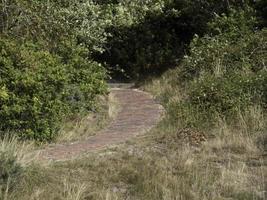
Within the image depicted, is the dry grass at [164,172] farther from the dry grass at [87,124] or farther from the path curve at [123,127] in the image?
the dry grass at [87,124]

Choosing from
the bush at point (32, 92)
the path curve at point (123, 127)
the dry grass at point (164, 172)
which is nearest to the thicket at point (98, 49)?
the bush at point (32, 92)

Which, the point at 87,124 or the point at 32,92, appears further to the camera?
the point at 87,124

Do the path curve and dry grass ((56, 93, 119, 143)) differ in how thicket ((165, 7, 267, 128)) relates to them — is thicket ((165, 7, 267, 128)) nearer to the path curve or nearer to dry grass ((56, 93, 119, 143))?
the path curve

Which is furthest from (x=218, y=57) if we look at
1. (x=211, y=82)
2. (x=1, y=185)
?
(x=1, y=185)

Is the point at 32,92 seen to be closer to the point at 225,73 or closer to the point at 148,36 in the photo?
the point at 225,73

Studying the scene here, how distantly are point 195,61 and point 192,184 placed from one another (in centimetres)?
783

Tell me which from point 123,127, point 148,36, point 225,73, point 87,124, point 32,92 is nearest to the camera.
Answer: point 32,92

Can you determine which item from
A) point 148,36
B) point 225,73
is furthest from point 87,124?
point 148,36

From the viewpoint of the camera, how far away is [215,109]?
11.2 m

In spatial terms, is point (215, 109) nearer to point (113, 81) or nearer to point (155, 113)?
point (155, 113)

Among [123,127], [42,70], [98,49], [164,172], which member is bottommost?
[164,172]

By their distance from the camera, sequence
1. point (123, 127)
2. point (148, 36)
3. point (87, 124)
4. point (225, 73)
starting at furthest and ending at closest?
point (148, 36) < point (225, 73) < point (87, 124) < point (123, 127)

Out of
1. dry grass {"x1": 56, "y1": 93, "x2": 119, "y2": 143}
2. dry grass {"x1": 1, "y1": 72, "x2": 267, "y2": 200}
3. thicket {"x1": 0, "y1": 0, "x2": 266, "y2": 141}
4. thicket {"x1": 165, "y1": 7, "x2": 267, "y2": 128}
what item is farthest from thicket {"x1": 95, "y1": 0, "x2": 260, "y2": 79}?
dry grass {"x1": 1, "y1": 72, "x2": 267, "y2": 200}

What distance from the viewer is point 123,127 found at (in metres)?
11.2
